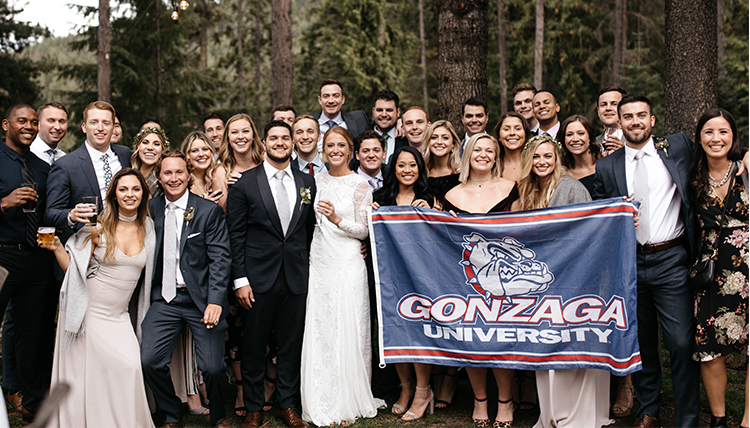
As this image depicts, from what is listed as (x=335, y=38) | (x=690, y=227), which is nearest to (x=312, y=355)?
(x=690, y=227)

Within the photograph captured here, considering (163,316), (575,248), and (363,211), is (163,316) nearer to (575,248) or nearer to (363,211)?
(363,211)

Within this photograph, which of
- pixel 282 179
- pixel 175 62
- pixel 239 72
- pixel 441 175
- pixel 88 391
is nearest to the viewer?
pixel 88 391

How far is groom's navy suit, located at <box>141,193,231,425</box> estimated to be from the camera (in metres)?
5.07

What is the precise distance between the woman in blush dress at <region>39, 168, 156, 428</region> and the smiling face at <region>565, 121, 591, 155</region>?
3932 millimetres

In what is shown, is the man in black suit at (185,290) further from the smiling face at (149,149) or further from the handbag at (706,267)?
the handbag at (706,267)

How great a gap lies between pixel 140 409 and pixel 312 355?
1.49 meters

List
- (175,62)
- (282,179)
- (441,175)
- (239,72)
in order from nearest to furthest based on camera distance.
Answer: (282,179), (441,175), (175,62), (239,72)

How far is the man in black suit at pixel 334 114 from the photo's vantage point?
741 cm

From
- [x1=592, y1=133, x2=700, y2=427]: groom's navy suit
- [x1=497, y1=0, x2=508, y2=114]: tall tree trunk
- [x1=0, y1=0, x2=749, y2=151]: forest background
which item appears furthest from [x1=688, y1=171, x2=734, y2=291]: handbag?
[x1=497, y1=0, x2=508, y2=114]: tall tree trunk

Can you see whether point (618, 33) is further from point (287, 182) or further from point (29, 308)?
point (29, 308)

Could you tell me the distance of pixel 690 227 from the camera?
15.9 ft

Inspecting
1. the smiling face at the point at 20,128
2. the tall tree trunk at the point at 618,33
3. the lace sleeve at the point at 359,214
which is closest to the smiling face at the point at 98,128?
the smiling face at the point at 20,128

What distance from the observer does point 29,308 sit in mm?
5621

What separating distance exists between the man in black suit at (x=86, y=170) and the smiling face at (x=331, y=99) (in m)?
2.52
